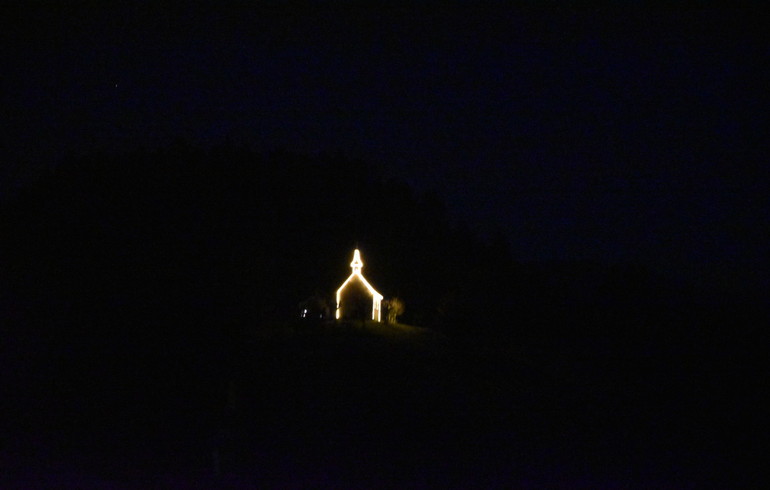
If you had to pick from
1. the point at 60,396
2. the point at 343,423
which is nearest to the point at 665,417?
the point at 343,423

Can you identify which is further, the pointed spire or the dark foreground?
the pointed spire

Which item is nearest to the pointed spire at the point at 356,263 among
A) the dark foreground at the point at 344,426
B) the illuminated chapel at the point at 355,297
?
the illuminated chapel at the point at 355,297

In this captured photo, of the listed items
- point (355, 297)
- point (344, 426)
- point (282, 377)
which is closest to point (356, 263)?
point (355, 297)

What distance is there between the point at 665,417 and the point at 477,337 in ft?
36.9

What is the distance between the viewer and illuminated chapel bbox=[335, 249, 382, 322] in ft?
106

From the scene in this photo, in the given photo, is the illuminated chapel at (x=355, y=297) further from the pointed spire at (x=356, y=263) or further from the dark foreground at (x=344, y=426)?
the dark foreground at (x=344, y=426)

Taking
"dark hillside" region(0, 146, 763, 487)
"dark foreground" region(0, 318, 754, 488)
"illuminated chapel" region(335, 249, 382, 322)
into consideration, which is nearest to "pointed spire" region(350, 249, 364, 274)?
"illuminated chapel" region(335, 249, 382, 322)

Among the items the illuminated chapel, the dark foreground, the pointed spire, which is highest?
the pointed spire

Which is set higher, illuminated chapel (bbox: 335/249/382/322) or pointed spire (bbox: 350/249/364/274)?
pointed spire (bbox: 350/249/364/274)

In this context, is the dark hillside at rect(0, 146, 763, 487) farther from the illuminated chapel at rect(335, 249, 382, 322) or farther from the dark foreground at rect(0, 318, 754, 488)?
the illuminated chapel at rect(335, 249, 382, 322)

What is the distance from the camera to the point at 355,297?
107ft

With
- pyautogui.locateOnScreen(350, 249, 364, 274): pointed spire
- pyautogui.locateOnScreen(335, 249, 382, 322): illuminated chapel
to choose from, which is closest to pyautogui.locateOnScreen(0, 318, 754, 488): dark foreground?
pyautogui.locateOnScreen(335, 249, 382, 322): illuminated chapel

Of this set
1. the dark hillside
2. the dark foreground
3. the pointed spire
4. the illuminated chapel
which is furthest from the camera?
the pointed spire

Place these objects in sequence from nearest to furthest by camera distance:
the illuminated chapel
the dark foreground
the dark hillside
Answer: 1. the dark foreground
2. the dark hillside
3. the illuminated chapel
